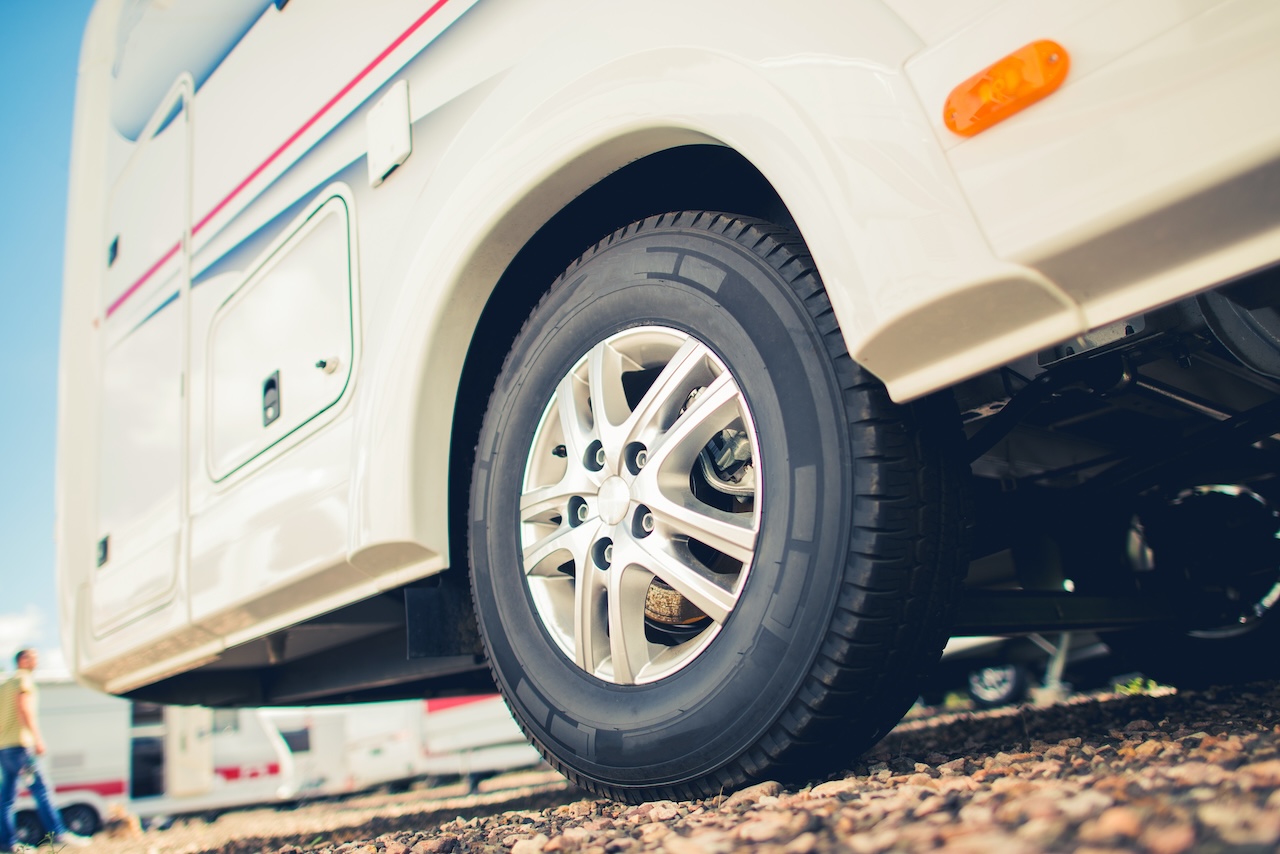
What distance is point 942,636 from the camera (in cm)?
134

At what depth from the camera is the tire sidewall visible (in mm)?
1258

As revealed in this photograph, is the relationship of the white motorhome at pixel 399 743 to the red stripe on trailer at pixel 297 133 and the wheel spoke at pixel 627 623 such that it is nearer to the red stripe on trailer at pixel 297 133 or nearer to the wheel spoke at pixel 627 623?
the red stripe on trailer at pixel 297 133

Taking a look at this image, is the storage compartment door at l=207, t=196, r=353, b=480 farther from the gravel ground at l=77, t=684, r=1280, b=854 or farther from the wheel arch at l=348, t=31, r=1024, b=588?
the gravel ground at l=77, t=684, r=1280, b=854

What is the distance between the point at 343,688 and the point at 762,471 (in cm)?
208

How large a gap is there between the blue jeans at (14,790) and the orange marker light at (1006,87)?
699cm

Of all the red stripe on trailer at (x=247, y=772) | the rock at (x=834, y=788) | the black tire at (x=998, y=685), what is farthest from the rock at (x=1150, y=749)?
the red stripe on trailer at (x=247, y=772)

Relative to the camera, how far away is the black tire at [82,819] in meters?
8.98

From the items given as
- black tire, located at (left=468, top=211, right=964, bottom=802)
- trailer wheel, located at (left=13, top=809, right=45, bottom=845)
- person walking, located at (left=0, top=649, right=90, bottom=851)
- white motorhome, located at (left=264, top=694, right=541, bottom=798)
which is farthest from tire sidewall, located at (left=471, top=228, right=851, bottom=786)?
trailer wheel, located at (left=13, top=809, right=45, bottom=845)

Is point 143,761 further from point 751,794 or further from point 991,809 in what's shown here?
point 991,809

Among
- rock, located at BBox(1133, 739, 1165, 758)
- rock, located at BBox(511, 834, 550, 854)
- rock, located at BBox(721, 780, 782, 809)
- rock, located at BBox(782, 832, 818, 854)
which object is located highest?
rock, located at BBox(782, 832, 818, 854)

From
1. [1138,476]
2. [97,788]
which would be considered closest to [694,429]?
[1138,476]

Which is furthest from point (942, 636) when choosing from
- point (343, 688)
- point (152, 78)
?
point (152, 78)

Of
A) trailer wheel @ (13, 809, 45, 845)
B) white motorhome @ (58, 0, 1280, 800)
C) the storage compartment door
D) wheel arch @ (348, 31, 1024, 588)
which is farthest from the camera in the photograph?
trailer wheel @ (13, 809, 45, 845)

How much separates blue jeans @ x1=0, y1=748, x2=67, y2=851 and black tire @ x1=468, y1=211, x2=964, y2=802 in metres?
5.92
